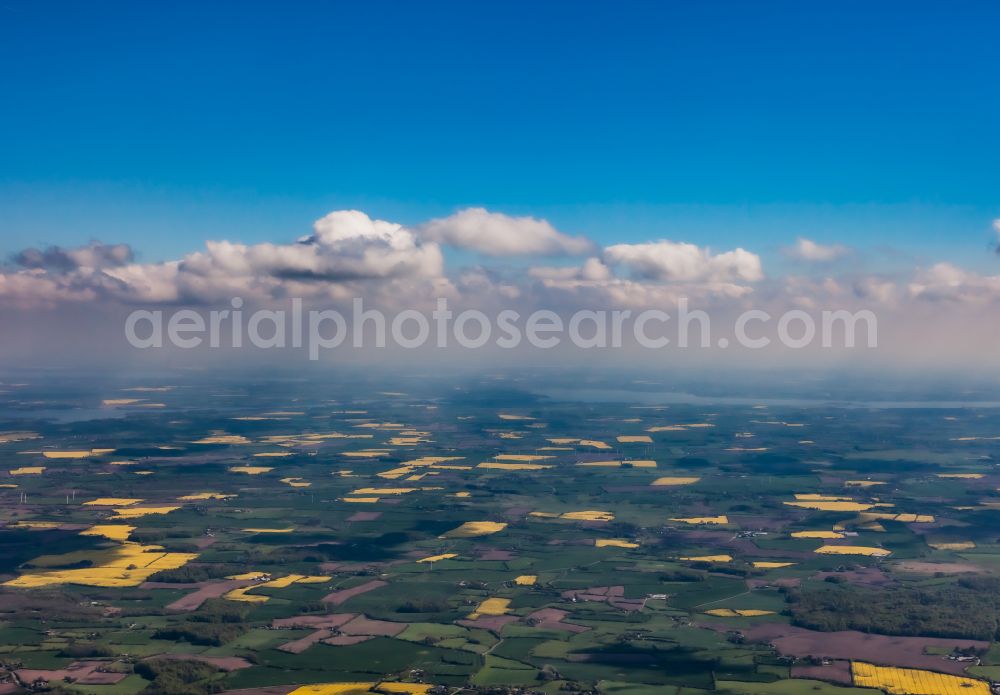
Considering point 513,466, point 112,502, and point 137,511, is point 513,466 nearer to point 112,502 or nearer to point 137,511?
point 137,511

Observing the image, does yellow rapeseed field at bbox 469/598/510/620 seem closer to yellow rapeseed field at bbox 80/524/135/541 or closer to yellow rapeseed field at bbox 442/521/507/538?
yellow rapeseed field at bbox 442/521/507/538

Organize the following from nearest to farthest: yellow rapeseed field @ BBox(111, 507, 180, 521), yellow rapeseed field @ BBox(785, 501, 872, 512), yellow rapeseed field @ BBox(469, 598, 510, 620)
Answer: yellow rapeseed field @ BBox(469, 598, 510, 620) → yellow rapeseed field @ BBox(111, 507, 180, 521) → yellow rapeseed field @ BBox(785, 501, 872, 512)

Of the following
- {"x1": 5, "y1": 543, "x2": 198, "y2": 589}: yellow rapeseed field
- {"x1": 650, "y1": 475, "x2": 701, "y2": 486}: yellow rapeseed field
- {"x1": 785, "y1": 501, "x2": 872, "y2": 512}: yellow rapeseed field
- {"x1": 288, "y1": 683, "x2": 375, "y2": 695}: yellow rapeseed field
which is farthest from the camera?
{"x1": 650, "y1": 475, "x2": 701, "y2": 486}: yellow rapeseed field

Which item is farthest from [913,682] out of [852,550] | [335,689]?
[852,550]

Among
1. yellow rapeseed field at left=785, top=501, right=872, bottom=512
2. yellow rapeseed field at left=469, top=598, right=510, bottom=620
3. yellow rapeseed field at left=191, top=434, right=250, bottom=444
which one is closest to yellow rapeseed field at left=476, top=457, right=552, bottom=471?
yellow rapeseed field at left=785, top=501, right=872, bottom=512

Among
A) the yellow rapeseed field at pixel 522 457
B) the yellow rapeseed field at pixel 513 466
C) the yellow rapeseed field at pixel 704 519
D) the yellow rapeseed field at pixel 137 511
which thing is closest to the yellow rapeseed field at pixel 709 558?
the yellow rapeseed field at pixel 704 519

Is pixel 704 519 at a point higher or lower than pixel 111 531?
lower

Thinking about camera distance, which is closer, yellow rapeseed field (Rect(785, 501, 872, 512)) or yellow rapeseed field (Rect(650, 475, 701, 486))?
yellow rapeseed field (Rect(785, 501, 872, 512))

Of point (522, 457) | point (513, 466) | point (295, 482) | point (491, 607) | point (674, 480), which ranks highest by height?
point (522, 457)
